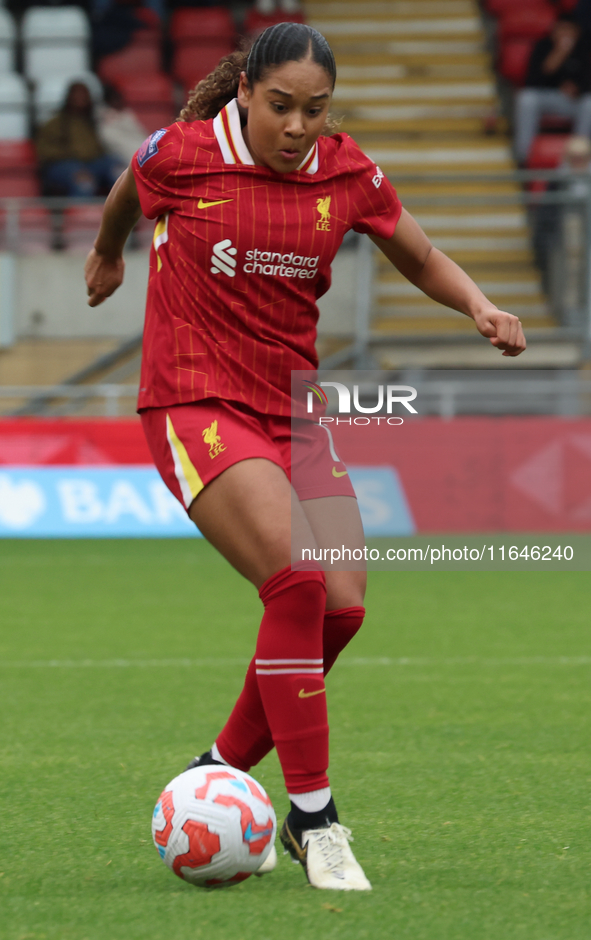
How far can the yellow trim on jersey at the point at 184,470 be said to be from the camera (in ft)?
9.35

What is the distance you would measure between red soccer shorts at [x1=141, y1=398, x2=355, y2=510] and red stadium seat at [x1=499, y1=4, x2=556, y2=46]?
1586cm

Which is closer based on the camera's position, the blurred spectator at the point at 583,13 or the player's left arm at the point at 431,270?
the player's left arm at the point at 431,270

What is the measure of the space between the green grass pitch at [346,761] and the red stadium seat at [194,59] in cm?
1072

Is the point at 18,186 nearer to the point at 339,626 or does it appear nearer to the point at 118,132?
the point at 118,132

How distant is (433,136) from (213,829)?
15325 mm

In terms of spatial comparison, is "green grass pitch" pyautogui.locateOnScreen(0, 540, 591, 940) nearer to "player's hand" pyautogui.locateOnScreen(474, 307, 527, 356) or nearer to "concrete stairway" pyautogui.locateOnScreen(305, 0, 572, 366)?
"player's hand" pyautogui.locateOnScreen(474, 307, 527, 356)

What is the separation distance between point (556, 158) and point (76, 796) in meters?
12.5

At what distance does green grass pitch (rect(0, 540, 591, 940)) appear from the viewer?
102 inches

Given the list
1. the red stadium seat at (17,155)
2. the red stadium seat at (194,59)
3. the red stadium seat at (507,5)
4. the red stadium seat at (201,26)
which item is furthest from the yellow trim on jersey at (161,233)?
the red stadium seat at (507,5)

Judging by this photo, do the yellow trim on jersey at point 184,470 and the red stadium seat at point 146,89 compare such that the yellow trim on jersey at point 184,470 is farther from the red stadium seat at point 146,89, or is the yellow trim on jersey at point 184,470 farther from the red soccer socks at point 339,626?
the red stadium seat at point 146,89

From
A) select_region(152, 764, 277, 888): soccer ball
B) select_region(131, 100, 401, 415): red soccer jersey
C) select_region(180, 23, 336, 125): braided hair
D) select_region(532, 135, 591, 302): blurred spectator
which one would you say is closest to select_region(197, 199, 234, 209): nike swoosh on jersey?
select_region(131, 100, 401, 415): red soccer jersey

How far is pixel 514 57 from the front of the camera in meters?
17.3

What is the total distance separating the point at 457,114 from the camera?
1736cm

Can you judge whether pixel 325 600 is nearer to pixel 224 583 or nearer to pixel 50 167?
pixel 224 583
